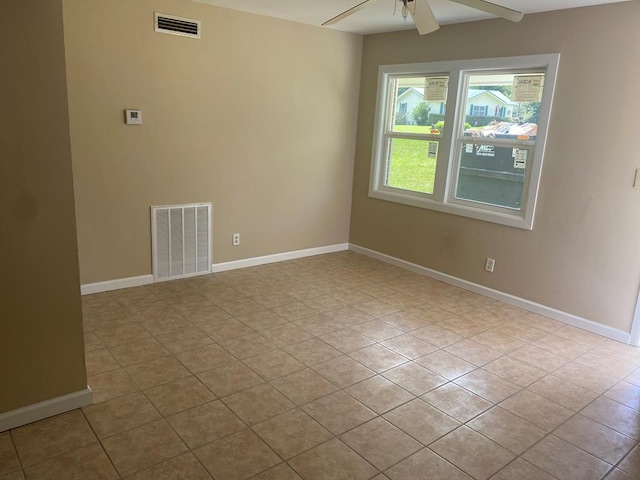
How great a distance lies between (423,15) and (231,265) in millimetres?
2976

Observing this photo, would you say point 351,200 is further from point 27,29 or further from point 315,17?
point 27,29

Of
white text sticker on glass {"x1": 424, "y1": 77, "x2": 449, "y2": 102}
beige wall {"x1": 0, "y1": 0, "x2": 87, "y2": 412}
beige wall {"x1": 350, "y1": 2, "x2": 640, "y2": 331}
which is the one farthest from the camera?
white text sticker on glass {"x1": 424, "y1": 77, "x2": 449, "y2": 102}

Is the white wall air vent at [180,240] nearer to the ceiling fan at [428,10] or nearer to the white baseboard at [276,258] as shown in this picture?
the white baseboard at [276,258]

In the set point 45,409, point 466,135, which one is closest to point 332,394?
point 45,409

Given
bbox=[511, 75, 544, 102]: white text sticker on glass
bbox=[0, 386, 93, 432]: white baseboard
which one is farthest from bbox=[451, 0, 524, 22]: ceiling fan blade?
bbox=[0, 386, 93, 432]: white baseboard

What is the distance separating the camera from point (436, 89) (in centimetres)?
466

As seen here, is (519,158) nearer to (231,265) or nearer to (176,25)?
(231,265)

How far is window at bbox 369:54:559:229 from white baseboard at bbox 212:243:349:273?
796mm

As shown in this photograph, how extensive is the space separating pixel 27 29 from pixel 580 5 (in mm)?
3559

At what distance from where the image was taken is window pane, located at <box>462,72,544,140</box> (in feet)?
12.9

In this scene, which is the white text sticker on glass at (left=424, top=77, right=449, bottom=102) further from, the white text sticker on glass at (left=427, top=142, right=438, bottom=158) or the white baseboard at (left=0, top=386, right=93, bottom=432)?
the white baseboard at (left=0, top=386, right=93, bottom=432)

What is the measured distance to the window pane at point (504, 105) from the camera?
3.92 m

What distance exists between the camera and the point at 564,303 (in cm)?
388

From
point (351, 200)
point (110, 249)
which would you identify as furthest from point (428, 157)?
point (110, 249)
